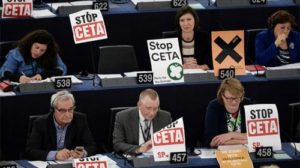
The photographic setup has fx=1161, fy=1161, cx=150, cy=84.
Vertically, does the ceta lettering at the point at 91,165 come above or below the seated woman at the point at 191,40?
below

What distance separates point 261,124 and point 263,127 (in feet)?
0.13

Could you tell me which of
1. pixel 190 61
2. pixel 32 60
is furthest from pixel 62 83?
pixel 190 61

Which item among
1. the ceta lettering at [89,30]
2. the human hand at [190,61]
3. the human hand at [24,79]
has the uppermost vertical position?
the ceta lettering at [89,30]

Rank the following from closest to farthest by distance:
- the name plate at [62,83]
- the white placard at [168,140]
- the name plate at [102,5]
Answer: the white placard at [168,140] → the name plate at [62,83] → the name plate at [102,5]

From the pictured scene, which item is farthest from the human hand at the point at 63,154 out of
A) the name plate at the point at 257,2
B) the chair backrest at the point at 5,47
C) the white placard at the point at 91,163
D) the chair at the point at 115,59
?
the name plate at the point at 257,2

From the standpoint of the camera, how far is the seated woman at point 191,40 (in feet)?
38.4

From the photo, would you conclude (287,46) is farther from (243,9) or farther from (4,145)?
(4,145)

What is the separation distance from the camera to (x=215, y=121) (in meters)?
10.5

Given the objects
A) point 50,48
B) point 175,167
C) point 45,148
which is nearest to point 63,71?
point 50,48

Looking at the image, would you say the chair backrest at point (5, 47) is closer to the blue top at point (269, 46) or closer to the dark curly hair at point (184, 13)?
the dark curly hair at point (184, 13)

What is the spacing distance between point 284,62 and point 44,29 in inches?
101

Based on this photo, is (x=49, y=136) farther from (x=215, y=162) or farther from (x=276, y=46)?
(x=276, y=46)

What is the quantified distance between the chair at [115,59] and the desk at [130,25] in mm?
697

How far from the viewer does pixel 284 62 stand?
1201 centimetres
